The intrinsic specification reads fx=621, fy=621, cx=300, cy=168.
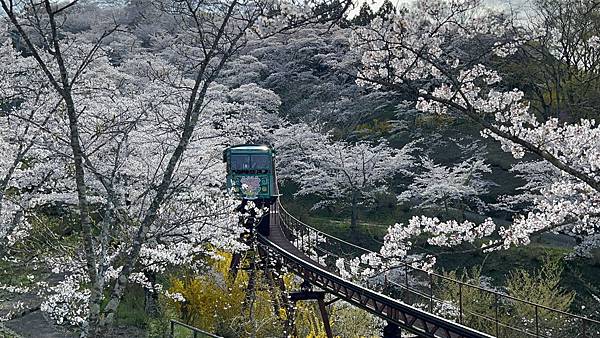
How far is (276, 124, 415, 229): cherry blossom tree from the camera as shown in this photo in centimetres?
2106

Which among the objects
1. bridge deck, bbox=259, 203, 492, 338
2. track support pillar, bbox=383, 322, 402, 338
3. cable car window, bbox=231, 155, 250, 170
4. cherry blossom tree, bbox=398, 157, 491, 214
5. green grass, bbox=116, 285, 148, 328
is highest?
cable car window, bbox=231, 155, 250, 170

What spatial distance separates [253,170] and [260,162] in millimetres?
284

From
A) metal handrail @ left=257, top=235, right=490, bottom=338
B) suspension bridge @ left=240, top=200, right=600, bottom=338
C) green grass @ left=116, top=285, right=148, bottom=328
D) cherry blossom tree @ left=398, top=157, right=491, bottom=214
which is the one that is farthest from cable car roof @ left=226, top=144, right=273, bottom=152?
cherry blossom tree @ left=398, top=157, right=491, bottom=214

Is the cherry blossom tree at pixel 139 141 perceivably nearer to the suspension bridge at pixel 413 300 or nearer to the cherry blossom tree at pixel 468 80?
the cherry blossom tree at pixel 468 80

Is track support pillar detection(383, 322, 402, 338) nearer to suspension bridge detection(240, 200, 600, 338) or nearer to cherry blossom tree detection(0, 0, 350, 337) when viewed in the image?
suspension bridge detection(240, 200, 600, 338)

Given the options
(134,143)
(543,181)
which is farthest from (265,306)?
(543,181)

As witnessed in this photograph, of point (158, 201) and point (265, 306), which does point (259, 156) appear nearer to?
point (265, 306)

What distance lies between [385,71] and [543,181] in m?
14.3

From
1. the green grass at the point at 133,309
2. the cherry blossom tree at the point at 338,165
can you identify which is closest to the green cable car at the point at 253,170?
the green grass at the point at 133,309

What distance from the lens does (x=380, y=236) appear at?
19.6m

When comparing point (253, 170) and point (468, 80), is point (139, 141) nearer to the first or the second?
point (253, 170)

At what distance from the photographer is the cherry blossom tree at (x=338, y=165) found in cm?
2106

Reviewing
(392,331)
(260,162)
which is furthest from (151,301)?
(392,331)

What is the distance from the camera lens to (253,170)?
15.3 m
